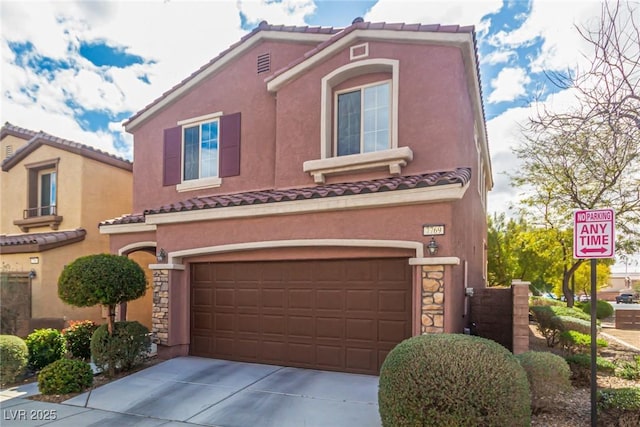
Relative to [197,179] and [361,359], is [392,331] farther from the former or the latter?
[197,179]

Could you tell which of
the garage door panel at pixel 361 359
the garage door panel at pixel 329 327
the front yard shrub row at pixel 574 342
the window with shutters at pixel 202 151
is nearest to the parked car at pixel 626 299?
the front yard shrub row at pixel 574 342

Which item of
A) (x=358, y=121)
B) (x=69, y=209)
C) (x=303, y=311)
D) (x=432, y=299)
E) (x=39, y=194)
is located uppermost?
(x=358, y=121)

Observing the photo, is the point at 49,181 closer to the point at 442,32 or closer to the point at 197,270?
the point at 197,270

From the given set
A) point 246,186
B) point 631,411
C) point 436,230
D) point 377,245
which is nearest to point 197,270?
point 246,186

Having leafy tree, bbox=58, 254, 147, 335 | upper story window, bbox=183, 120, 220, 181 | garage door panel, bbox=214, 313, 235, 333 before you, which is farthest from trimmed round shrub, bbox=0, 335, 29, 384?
upper story window, bbox=183, 120, 220, 181

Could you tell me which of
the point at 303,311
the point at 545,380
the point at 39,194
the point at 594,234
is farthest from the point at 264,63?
the point at 39,194

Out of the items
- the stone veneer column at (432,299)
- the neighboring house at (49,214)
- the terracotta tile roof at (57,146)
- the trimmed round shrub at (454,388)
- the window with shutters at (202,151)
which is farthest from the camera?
the terracotta tile roof at (57,146)

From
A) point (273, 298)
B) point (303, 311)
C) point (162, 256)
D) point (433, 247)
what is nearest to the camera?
point (433, 247)

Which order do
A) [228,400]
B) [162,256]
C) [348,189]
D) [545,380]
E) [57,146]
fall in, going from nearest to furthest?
[545,380] < [228,400] < [348,189] < [162,256] < [57,146]

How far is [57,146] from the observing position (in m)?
15.2

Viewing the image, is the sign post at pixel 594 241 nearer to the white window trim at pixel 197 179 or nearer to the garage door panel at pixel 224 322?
the garage door panel at pixel 224 322

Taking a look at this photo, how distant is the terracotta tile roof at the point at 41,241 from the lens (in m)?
13.6

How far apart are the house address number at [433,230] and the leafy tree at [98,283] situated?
644 cm

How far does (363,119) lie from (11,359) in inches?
373
